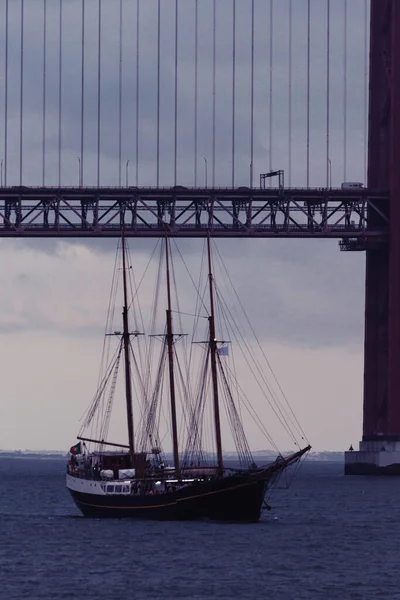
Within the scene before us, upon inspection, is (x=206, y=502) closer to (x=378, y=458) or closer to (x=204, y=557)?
(x=204, y=557)

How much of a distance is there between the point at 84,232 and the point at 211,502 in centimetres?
5301

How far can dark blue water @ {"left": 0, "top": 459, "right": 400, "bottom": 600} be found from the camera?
64812 millimetres

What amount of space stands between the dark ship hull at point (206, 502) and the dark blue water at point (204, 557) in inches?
31.1

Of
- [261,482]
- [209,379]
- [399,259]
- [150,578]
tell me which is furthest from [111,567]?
[399,259]

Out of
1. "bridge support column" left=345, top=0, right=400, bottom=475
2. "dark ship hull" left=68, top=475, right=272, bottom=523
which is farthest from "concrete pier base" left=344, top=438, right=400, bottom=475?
"dark ship hull" left=68, top=475, right=272, bottom=523

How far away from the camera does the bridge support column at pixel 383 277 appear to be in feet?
439

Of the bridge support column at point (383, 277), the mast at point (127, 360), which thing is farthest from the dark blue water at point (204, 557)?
the bridge support column at point (383, 277)

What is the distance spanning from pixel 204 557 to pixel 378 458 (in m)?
63.6

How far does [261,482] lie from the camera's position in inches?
3511

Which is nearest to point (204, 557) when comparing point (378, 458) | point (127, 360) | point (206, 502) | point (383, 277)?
point (206, 502)

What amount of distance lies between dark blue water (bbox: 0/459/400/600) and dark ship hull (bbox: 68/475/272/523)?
790 millimetres

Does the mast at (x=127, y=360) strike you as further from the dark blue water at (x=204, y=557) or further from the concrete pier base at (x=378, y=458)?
the concrete pier base at (x=378, y=458)

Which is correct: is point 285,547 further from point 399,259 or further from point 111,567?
point 399,259

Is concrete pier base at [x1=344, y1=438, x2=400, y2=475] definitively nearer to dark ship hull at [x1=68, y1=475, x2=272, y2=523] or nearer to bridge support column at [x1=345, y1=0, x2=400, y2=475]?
bridge support column at [x1=345, y1=0, x2=400, y2=475]
